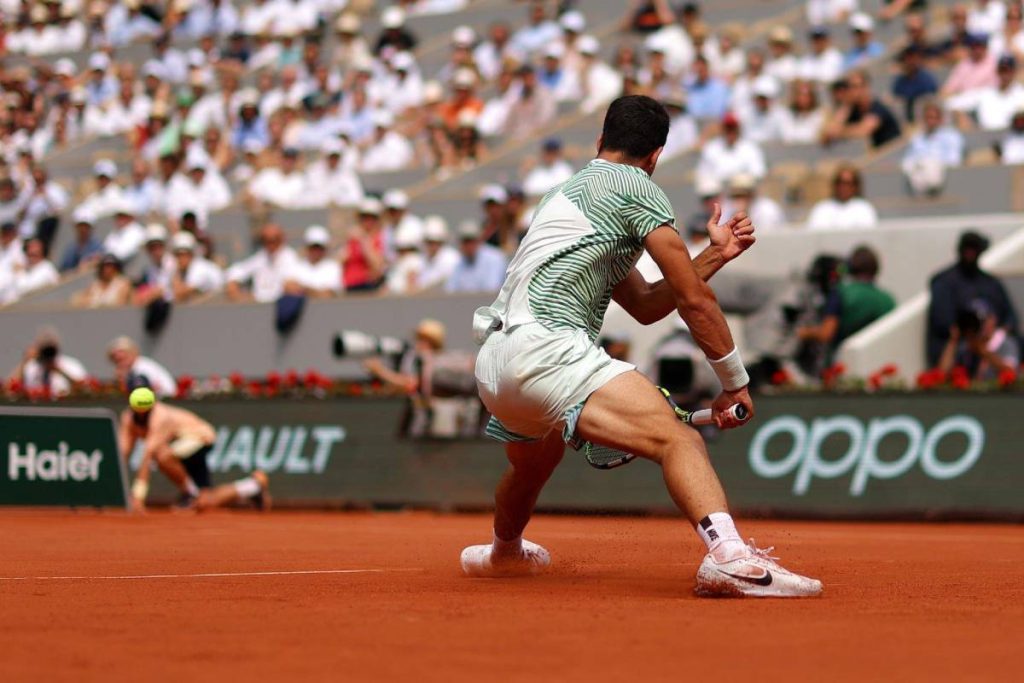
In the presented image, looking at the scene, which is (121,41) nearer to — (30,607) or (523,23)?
(523,23)

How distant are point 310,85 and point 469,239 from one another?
27.7 feet

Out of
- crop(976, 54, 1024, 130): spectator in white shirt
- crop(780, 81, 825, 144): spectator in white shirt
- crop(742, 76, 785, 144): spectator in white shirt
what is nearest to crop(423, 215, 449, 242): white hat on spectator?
crop(742, 76, 785, 144): spectator in white shirt

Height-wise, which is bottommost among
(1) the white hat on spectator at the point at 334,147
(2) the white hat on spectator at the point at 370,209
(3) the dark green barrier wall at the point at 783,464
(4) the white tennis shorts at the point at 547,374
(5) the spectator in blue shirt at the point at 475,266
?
(3) the dark green barrier wall at the point at 783,464

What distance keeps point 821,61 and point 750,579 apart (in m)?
16.0

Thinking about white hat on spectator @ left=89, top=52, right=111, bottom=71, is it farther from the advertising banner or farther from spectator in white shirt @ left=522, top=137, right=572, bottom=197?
the advertising banner

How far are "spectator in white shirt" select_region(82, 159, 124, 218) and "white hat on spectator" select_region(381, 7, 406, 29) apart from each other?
4.66 meters

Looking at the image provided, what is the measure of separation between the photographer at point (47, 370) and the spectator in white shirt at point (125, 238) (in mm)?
2911

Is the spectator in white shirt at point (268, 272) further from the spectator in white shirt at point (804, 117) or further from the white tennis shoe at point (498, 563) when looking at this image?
the white tennis shoe at point (498, 563)

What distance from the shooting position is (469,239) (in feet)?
65.9

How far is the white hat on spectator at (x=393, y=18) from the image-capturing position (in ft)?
91.9

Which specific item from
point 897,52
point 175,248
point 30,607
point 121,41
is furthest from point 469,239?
point 121,41

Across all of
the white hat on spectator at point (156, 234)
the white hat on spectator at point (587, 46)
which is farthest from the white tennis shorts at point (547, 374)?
the white hat on spectator at point (587, 46)

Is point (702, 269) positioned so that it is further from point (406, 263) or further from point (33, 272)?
point (33, 272)

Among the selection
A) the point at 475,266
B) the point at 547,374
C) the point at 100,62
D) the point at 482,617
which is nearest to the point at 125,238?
the point at 475,266
